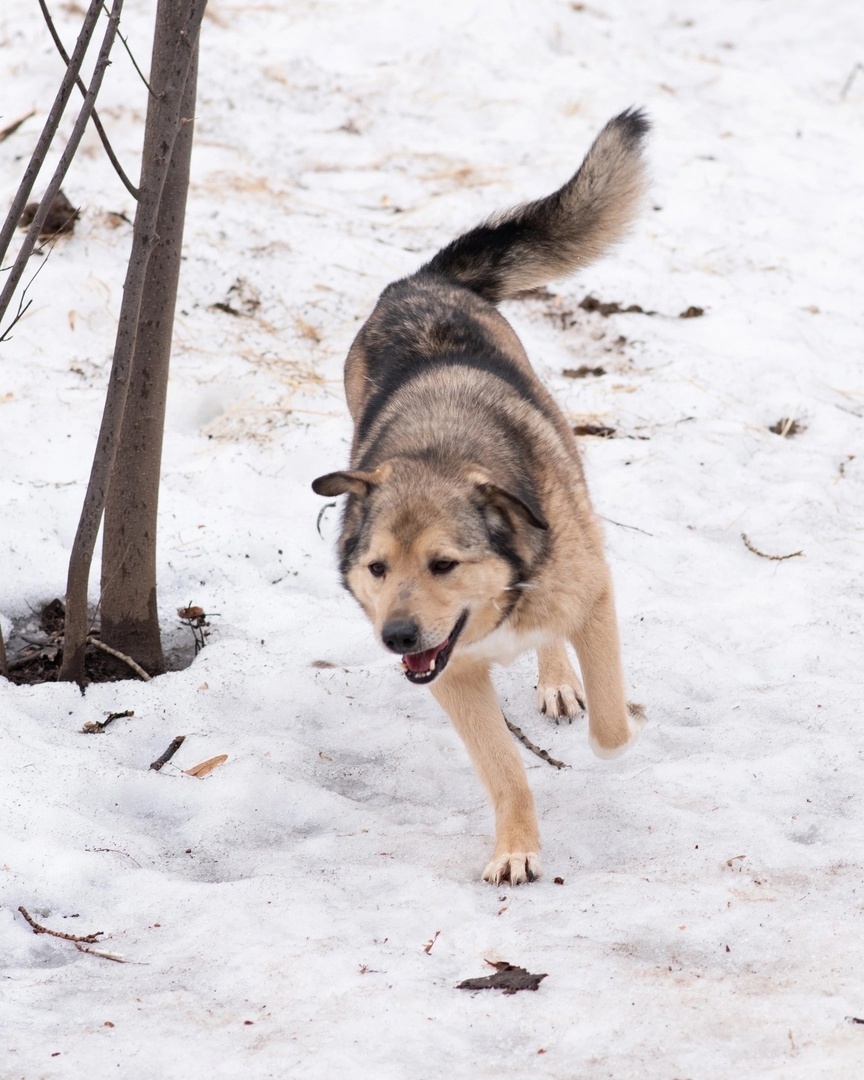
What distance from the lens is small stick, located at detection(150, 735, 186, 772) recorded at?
157 inches

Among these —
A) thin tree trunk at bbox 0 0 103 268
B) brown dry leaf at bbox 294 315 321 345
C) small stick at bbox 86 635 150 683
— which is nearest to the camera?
thin tree trunk at bbox 0 0 103 268

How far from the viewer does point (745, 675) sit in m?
4.52

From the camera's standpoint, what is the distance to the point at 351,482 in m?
3.66

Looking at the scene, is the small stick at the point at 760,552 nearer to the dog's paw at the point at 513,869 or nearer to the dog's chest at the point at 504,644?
the dog's chest at the point at 504,644

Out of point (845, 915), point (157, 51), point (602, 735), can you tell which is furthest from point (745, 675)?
point (157, 51)

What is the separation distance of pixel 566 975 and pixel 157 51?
3.23m

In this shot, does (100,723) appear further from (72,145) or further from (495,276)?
(495,276)

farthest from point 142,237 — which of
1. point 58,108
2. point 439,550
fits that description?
point 439,550

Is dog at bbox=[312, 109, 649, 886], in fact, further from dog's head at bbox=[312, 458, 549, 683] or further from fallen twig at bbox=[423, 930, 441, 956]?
fallen twig at bbox=[423, 930, 441, 956]

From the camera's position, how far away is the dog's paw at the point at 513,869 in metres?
3.44

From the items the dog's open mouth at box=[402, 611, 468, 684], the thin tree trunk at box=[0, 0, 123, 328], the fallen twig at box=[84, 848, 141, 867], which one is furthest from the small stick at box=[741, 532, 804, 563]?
the thin tree trunk at box=[0, 0, 123, 328]

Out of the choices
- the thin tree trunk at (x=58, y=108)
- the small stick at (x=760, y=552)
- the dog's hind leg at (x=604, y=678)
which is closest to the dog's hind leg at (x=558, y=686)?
the dog's hind leg at (x=604, y=678)

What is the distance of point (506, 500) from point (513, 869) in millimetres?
1081

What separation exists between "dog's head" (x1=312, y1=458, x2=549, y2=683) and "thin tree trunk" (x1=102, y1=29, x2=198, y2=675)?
1.09 m
